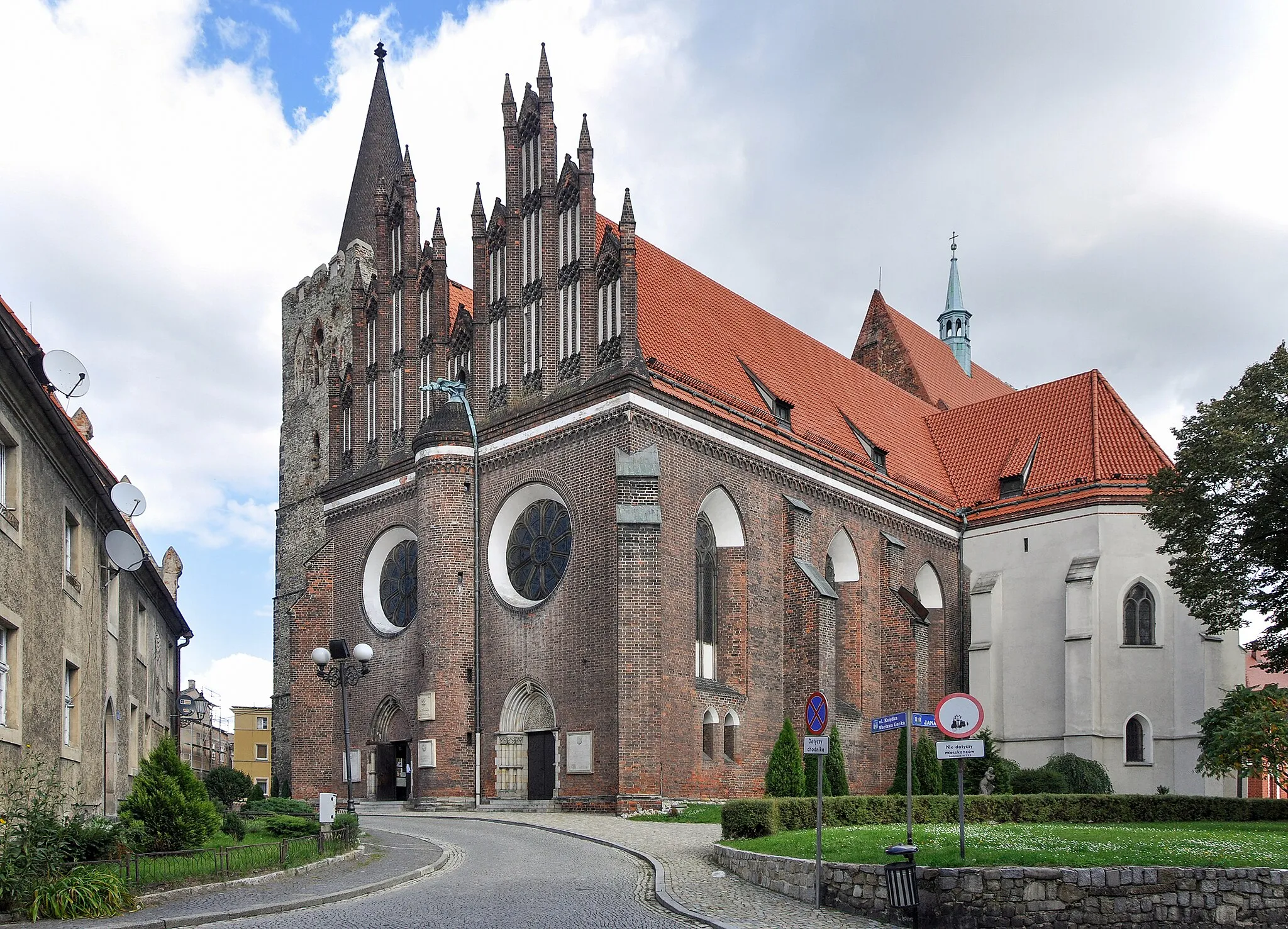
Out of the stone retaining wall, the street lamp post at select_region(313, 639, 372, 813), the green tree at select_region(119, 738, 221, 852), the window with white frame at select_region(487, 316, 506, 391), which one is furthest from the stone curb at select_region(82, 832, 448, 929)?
the window with white frame at select_region(487, 316, 506, 391)

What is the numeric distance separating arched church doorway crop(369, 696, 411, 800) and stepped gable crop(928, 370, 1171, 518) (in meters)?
20.0

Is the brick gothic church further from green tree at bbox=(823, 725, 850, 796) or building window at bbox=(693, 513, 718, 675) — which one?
green tree at bbox=(823, 725, 850, 796)

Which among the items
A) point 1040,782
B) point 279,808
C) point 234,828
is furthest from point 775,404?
point 234,828

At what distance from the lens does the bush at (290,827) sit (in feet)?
61.4

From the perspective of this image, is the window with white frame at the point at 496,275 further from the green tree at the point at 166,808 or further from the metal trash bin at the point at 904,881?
the metal trash bin at the point at 904,881

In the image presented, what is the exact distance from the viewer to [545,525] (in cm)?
3111

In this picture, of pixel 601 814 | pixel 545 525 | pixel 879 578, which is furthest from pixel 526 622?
pixel 879 578

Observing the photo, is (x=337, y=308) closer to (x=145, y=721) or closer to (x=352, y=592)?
(x=352, y=592)

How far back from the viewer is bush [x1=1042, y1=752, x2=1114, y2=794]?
114 feet

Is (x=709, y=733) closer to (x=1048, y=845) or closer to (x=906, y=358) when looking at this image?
(x=1048, y=845)

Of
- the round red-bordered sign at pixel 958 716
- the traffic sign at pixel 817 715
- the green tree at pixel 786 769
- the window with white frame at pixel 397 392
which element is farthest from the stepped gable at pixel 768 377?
the round red-bordered sign at pixel 958 716

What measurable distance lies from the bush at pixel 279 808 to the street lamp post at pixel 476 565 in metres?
5.17

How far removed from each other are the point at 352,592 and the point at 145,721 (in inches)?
304

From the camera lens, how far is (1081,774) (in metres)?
35.0
